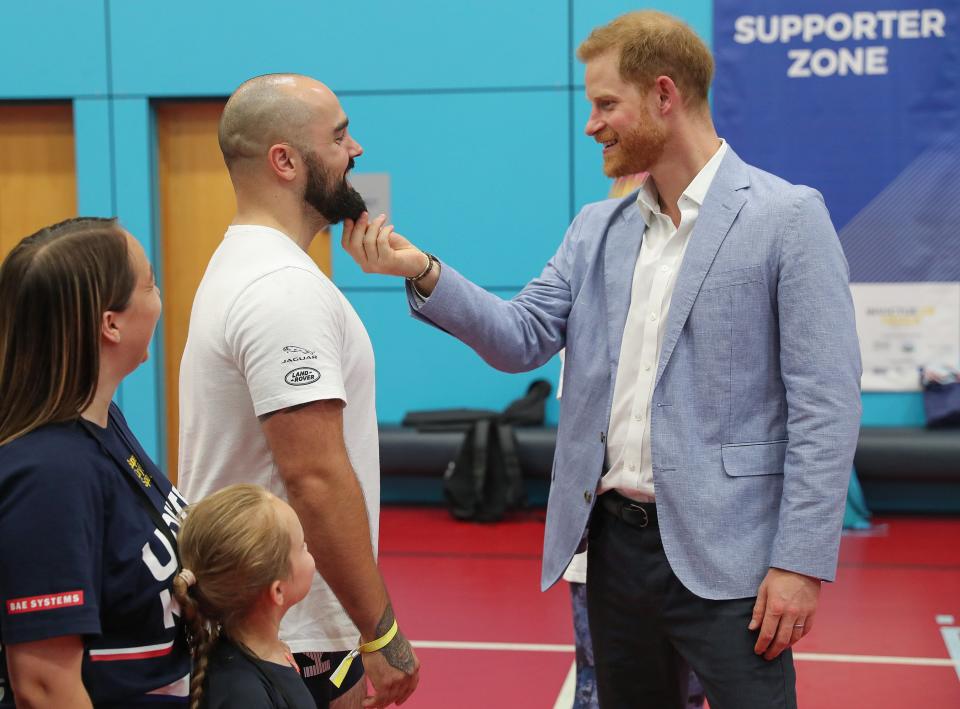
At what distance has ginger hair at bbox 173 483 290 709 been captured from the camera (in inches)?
64.4

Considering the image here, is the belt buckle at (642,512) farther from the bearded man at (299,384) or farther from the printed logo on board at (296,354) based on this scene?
the printed logo on board at (296,354)

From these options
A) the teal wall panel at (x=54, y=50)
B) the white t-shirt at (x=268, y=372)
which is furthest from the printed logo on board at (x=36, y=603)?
the teal wall panel at (x=54, y=50)

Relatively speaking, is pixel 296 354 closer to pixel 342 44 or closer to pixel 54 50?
pixel 342 44

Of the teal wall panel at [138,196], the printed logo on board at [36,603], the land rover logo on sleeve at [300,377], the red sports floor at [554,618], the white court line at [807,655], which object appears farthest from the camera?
the teal wall panel at [138,196]

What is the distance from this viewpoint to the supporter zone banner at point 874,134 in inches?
257

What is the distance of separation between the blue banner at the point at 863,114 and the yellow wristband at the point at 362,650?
17.4 ft

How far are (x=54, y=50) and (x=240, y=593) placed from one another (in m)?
6.55

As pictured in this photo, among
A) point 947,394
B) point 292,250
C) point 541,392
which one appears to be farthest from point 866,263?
point 292,250

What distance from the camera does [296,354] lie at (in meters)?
1.93

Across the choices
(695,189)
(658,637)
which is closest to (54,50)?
(695,189)

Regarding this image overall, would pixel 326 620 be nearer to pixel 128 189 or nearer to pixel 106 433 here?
pixel 106 433

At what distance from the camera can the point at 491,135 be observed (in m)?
6.98

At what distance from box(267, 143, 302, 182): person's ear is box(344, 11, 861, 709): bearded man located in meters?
0.18

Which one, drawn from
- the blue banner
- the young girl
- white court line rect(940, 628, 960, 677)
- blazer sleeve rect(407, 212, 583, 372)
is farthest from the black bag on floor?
the young girl
